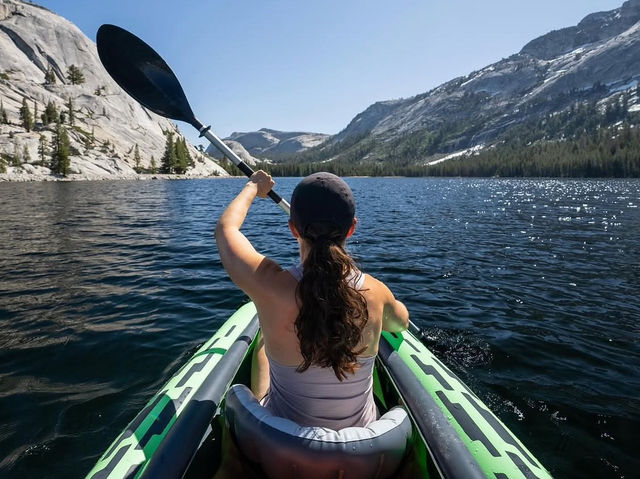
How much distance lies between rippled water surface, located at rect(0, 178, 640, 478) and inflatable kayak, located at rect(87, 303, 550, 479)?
4.13 ft

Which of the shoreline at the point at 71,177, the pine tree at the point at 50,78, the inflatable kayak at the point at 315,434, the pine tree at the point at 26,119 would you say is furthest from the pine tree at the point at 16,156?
the inflatable kayak at the point at 315,434

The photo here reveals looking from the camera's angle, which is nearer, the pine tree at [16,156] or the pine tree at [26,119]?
the pine tree at [16,156]

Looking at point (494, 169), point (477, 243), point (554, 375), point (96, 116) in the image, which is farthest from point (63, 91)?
point (494, 169)

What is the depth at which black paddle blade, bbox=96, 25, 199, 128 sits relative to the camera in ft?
19.5

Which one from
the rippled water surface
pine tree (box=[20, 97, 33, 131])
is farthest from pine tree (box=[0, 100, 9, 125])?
the rippled water surface

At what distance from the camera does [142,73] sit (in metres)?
6.11

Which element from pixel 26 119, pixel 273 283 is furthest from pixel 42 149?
pixel 273 283

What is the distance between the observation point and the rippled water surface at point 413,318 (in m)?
4.45

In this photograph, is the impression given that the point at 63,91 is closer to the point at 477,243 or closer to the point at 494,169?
the point at 477,243

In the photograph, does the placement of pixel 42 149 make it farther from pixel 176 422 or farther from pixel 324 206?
pixel 324 206

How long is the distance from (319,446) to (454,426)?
5.99 ft

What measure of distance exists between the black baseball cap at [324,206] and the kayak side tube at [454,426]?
186 cm

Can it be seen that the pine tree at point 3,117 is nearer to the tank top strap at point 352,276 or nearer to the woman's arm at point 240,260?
the woman's arm at point 240,260

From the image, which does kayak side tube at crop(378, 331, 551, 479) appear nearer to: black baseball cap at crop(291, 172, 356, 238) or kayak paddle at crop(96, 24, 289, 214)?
black baseball cap at crop(291, 172, 356, 238)
